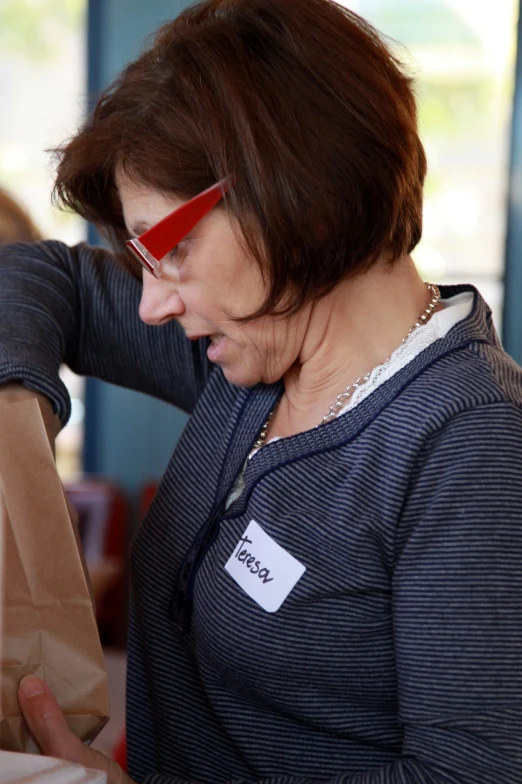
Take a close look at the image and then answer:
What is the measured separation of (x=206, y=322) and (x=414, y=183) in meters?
0.28

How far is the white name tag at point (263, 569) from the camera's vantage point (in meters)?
0.92

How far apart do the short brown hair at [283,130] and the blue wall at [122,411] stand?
8.24ft

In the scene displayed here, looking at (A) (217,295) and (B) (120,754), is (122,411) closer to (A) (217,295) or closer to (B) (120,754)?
(B) (120,754)

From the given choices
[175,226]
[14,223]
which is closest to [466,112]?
[14,223]

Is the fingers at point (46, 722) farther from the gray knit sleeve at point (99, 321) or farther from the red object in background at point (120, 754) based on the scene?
the red object in background at point (120, 754)

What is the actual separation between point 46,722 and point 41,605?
0.10 meters

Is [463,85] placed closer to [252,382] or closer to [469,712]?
[252,382]

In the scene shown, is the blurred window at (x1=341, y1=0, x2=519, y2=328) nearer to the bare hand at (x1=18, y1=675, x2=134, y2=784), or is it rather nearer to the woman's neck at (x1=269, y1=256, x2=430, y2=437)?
the woman's neck at (x1=269, y1=256, x2=430, y2=437)

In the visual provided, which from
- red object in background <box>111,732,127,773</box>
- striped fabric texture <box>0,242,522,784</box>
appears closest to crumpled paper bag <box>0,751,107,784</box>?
striped fabric texture <box>0,242,522,784</box>

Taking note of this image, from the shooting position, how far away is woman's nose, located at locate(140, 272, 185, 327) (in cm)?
99

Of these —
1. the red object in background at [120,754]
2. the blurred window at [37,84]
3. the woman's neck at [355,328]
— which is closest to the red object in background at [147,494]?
the blurred window at [37,84]

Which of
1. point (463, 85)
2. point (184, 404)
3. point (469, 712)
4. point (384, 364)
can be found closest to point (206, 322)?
point (384, 364)

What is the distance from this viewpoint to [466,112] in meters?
3.14

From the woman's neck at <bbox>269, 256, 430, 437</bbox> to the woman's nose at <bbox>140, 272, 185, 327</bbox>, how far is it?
0.50 feet
